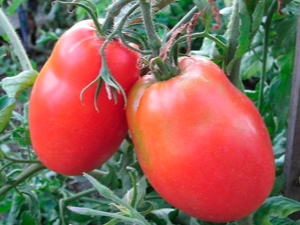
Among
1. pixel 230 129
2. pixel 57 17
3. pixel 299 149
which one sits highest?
pixel 230 129

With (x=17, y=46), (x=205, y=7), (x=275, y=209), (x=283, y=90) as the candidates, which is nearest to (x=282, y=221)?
(x=275, y=209)

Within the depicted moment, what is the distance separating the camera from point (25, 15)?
2.45 m

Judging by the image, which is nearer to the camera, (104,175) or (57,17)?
(104,175)

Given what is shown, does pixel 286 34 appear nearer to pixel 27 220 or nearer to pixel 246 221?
pixel 246 221

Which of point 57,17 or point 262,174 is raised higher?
point 262,174

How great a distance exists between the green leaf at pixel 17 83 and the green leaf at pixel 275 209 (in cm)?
34

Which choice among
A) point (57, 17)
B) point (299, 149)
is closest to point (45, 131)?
point (299, 149)

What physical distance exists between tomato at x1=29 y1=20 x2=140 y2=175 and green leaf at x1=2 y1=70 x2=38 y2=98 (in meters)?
0.06

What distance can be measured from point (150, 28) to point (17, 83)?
22 cm

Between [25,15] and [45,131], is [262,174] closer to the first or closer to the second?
[45,131]

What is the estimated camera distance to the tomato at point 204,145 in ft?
1.81

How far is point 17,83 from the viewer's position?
0.72m

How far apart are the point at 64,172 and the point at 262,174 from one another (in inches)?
9.7

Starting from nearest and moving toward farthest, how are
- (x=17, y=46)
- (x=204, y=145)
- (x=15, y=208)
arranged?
(x=204, y=145)
(x=17, y=46)
(x=15, y=208)
